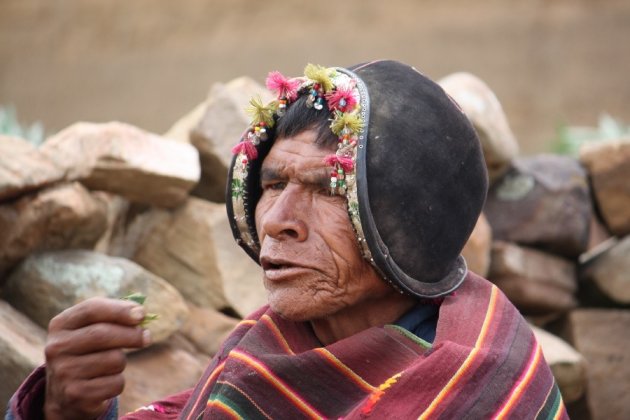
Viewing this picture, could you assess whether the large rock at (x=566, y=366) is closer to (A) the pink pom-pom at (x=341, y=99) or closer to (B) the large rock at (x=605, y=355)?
(B) the large rock at (x=605, y=355)

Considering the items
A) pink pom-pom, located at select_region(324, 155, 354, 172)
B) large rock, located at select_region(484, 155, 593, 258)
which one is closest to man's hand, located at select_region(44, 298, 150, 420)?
pink pom-pom, located at select_region(324, 155, 354, 172)

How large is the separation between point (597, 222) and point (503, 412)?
12.3 feet

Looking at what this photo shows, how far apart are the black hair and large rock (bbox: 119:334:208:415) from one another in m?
1.74

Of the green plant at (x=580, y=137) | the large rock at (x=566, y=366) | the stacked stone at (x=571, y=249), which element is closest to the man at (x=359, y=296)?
the large rock at (x=566, y=366)

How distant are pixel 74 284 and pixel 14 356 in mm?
535

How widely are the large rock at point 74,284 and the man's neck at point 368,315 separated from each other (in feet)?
5.14

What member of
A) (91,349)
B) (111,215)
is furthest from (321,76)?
(111,215)

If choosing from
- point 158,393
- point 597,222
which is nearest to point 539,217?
point 597,222

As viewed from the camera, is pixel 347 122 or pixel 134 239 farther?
pixel 134 239

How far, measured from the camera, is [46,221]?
437cm

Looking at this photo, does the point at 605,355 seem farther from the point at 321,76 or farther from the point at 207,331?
the point at 321,76

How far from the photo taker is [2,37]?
1680cm

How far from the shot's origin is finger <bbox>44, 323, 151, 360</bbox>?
2.77 meters

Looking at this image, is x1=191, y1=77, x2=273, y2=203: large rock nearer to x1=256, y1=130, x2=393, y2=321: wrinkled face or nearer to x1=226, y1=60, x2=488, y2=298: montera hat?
x1=226, y1=60, x2=488, y2=298: montera hat
